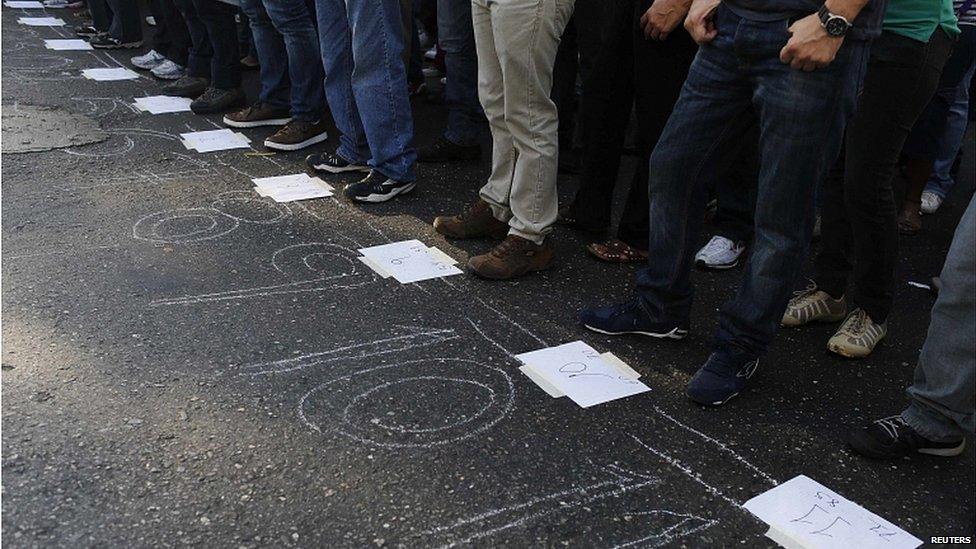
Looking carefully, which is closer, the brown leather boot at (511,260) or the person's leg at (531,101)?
the person's leg at (531,101)

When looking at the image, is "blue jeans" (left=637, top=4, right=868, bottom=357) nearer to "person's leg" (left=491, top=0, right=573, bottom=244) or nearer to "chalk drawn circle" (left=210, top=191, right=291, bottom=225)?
"person's leg" (left=491, top=0, right=573, bottom=244)

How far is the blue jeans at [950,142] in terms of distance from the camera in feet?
13.5

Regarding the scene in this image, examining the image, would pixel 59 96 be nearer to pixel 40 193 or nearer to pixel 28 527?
pixel 40 193

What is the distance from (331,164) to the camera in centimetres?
423

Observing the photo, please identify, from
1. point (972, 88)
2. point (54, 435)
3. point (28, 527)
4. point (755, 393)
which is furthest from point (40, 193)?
point (972, 88)

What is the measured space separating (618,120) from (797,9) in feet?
4.38

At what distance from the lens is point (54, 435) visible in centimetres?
203

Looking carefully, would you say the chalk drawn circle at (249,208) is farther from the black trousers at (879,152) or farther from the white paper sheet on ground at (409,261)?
the black trousers at (879,152)

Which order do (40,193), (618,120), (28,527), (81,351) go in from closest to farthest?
(28,527)
(81,351)
(618,120)
(40,193)

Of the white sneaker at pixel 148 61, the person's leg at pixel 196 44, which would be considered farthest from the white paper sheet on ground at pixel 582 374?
the white sneaker at pixel 148 61

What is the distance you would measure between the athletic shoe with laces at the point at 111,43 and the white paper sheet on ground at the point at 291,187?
3904 millimetres

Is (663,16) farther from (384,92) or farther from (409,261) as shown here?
(384,92)

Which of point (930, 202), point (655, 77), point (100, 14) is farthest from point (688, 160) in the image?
point (100, 14)

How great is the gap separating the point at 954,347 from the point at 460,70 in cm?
313
